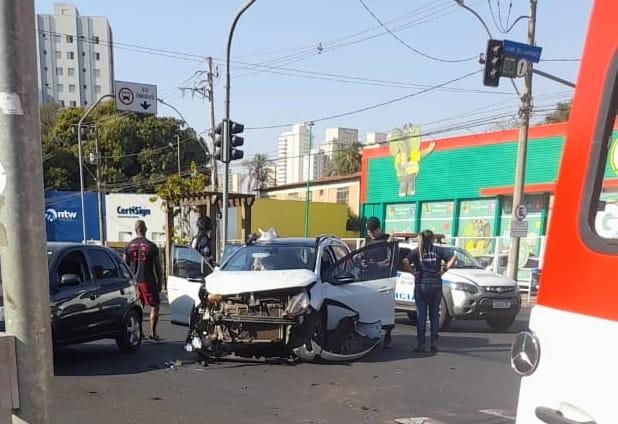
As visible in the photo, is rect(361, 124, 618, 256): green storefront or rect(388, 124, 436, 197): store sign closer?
rect(361, 124, 618, 256): green storefront

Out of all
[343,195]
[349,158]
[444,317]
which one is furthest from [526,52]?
[349,158]

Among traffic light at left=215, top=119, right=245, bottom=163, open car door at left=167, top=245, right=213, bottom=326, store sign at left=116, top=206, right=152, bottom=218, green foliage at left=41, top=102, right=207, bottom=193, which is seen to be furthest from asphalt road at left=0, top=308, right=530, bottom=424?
→ green foliage at left=41, top=102, right=207, bottom=193

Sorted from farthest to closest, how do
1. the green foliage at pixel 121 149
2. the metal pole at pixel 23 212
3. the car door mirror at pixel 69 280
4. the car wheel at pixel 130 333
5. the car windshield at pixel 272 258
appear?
the green foliage at pixel 121 149 < the car wheel at pixel 130 333 < the car windshield at pixel 272 258 < the car door mirror at pixel 69 280 < the metal pole at pixel 23 212

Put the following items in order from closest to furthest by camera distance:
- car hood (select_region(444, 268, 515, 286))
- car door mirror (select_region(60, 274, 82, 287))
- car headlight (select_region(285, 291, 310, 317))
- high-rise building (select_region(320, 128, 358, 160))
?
car door mirror (select_region(60, 274, 82, 287)), car headlight (select_region(285, 291, 310, 317)), car hood (select_region(444, 268, 515, 286)), high-rise building (select_region(320, 128, 358, 160))

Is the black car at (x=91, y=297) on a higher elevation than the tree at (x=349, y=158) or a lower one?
lower

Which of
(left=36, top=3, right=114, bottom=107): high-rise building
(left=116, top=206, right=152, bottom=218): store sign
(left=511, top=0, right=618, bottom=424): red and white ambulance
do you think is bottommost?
(left=116, top=206, right=152, bottom=218): store sign

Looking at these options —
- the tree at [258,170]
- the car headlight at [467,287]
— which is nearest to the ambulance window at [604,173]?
the car headlight at [467,287]

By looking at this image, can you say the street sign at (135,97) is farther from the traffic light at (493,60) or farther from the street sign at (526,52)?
the street sign at (526,52)

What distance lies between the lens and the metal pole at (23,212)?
8.58ft

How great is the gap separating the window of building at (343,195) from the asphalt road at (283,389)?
35517 millimetres

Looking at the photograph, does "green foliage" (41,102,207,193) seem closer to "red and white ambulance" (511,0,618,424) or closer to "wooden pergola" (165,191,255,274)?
"wooden pergola" (165,191,255,274)

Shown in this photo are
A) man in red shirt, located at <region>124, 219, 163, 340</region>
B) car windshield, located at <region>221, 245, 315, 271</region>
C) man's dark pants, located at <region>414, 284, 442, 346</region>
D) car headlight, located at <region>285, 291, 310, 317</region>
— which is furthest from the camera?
man in red shirt, located at <region>124, 219, 163, 340</region>

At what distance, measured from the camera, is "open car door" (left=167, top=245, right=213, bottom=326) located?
8305 millimetres

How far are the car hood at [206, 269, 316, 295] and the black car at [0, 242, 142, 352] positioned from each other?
1.60 meters
